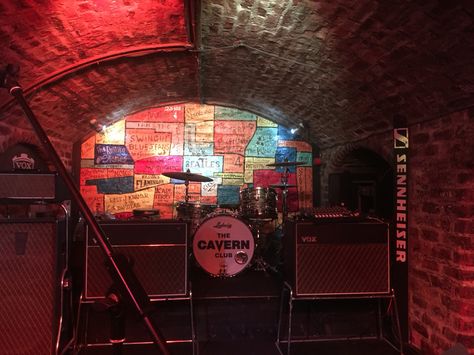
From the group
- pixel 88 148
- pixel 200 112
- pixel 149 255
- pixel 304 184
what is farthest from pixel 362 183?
pixel 88 148

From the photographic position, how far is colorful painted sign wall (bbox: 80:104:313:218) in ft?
18.8

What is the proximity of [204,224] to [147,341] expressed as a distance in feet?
4.01

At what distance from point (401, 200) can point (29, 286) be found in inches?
122

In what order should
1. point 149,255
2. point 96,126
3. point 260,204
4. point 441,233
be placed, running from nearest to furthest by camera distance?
1. point 441,233
2. point 149,255
3. point 260,204
4. point 96,126

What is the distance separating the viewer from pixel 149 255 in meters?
2.77

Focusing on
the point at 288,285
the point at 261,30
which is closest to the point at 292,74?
the point at 261,30

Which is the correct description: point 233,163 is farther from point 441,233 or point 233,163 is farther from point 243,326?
point 441,233

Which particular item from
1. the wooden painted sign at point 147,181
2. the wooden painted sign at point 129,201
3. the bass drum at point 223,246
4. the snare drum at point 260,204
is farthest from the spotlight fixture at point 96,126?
the bass drum at point 223,246

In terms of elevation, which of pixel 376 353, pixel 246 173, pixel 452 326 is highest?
pixel 246 173

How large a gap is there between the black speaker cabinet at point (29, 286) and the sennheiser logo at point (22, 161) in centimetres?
177

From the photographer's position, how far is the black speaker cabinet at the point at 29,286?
7.91ft

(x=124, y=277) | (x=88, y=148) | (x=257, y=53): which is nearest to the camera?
(x=124, y=277)

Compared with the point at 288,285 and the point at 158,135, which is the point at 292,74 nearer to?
the point at 288,285

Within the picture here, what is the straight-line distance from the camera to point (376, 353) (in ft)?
9.59
